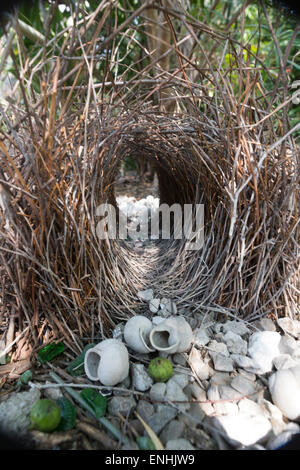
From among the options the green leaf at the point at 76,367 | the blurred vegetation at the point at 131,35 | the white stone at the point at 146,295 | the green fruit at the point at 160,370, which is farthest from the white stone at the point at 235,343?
the blurred vegetation at the point at 131,35

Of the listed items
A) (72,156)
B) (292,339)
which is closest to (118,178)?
(72,156)

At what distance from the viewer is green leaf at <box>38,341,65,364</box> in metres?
0.85

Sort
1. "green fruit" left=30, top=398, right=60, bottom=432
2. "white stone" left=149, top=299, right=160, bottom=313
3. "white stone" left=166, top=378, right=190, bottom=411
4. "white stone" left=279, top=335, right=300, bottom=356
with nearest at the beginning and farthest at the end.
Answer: "green fruit" left=30, top=398, right=60, bottom=432
"white stone" left=166, top=378, right=190, bottom=411
"white stone" left=279, top=335, right=300, bottom=356
"white stone" left=149, top=299, right=160, bottom=313

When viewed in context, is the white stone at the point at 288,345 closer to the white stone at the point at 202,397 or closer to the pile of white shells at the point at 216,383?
the pile of white shells at the point at 216,383

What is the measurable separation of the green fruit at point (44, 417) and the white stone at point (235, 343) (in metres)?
0.49

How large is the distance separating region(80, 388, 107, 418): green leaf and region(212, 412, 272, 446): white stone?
0.86 feet

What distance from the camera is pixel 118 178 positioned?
11.0 feet

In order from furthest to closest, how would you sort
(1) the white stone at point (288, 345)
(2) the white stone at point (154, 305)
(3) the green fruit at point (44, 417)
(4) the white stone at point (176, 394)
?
1. (2) the white stone at point (154, 305)
2. (1) the white stone at point (288, 345)
3. (4) the white stone at point (176, 394)
4. (3) the green fruit at point (44, 417)

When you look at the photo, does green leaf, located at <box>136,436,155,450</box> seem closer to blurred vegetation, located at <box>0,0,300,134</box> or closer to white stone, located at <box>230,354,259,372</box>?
white stone, located at <box>230,354,259,372</box>
